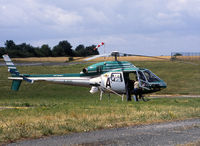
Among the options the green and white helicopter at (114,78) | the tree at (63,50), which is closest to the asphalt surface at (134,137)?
the green and white helicopter at (114,78)

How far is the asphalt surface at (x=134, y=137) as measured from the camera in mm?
9656

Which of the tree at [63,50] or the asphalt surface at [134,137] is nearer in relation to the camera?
the asphalt surface at [134,137]

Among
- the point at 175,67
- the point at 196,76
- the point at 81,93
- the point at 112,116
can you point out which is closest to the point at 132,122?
the point at 112,116

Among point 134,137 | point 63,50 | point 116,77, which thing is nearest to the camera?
point 134,137

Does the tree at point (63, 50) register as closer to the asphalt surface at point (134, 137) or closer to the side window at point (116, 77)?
the side window at point (116, 77)

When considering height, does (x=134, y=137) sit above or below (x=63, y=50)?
below

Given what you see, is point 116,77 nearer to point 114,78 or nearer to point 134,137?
point 114,78

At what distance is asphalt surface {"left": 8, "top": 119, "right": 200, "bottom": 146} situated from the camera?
9656mm

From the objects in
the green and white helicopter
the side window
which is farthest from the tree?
the side window

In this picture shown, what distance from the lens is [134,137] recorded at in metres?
10.4

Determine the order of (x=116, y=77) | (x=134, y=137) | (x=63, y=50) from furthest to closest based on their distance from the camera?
(x=63, y=50) < (x=116, y=77) < (x=134, y=137)

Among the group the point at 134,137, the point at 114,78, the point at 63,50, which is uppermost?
the point at 63,50

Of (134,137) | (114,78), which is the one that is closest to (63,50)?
(114,78)

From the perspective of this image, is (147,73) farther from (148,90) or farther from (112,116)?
(112,116)
